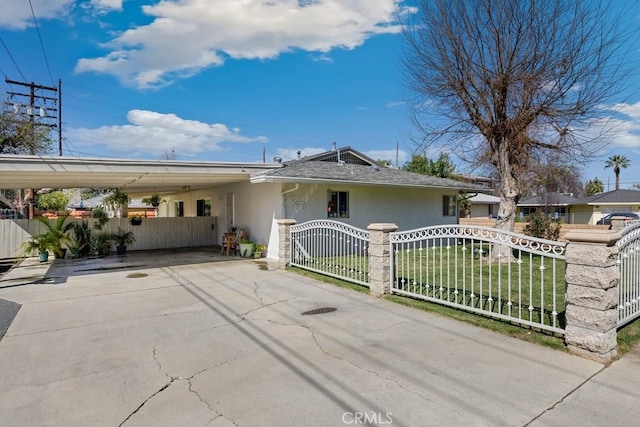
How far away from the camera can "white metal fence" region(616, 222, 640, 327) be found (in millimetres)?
4512

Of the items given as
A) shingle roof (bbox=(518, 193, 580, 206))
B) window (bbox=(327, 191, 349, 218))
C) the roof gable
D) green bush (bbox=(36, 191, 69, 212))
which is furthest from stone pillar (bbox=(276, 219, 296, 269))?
green bush (bbox=(36, 191, 69, 212))

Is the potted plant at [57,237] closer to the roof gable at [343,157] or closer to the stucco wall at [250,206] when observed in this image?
the stucco wall at [250,206]

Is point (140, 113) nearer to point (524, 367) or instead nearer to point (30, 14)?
point (30, 14)

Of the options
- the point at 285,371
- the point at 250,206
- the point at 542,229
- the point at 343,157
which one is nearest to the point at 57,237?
the point at 250,206

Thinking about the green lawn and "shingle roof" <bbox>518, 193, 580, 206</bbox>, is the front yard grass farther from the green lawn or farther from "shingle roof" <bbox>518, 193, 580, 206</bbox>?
"shingle roof" <bbox>518, 193, 580, 206</bbox>

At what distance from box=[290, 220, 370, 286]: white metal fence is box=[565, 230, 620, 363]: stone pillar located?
13.9 ft

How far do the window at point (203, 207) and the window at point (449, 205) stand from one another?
11006 mm

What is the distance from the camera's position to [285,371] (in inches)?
143

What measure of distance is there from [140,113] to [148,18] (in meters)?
24.8

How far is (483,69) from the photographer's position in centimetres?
1033

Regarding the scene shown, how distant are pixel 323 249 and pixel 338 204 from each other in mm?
4078

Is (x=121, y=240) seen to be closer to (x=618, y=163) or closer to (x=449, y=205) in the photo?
(x=449, y=205)

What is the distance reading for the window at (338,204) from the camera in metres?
12.8

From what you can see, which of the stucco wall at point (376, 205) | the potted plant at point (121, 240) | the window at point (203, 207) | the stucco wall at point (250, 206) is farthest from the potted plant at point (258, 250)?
the window at point (203, 207)
